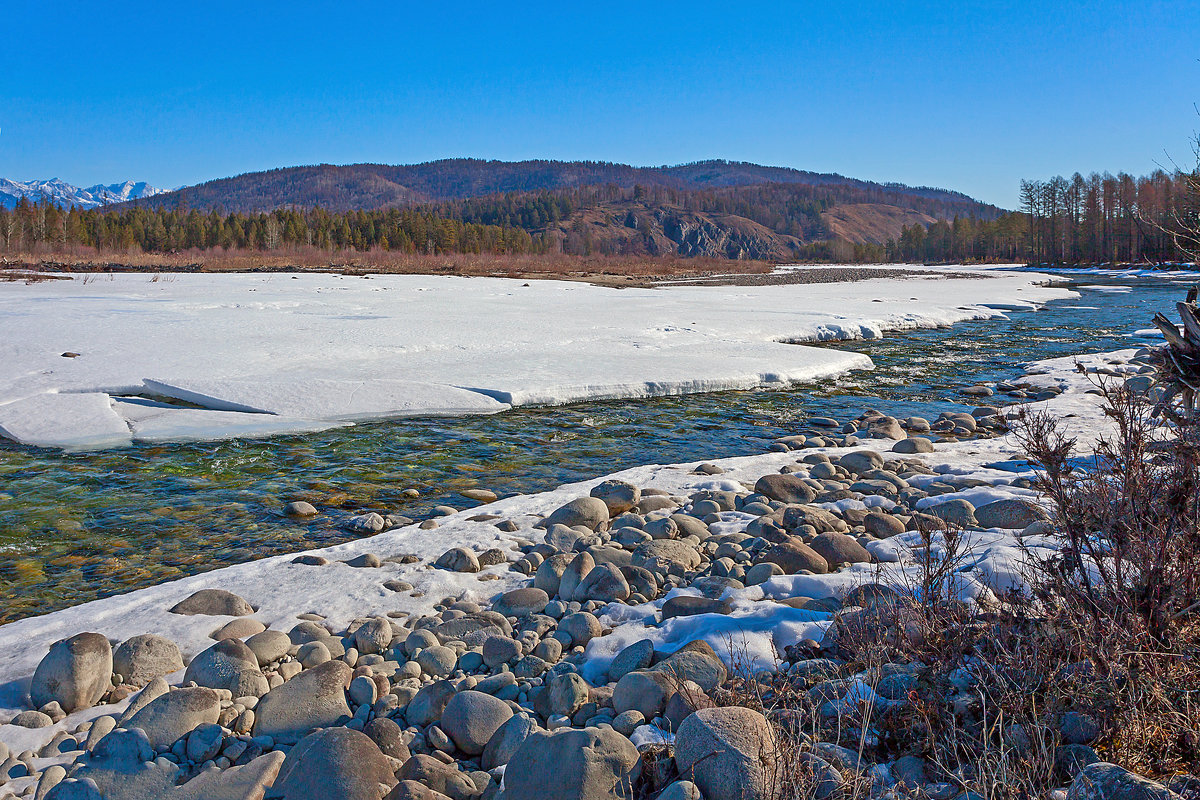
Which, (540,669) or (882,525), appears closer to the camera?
(540,669)

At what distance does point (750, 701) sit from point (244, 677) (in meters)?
2.29

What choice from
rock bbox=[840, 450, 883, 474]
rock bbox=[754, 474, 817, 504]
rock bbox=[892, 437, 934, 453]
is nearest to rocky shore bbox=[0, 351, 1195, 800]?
rock bbox=[754, 474, 817, 504]

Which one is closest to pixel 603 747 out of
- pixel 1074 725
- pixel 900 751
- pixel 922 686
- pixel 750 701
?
pixel 750 701

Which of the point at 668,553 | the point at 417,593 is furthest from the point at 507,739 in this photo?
the point at 668,553

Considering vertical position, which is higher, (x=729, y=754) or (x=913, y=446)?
(x=913, y=446)

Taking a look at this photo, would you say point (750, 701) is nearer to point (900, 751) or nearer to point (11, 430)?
point (900, 751)

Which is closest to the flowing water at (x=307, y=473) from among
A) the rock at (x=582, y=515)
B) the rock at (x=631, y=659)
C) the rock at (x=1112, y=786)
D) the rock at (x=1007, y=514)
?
the rock at (x=582, y=515)

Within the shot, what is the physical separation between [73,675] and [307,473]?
398 centimetres

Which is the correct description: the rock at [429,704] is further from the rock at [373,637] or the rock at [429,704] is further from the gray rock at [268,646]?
the gray rock at [268,646]

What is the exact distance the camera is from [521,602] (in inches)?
170

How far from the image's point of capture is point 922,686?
2.73m

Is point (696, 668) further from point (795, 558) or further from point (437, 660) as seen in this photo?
point (795, 558)

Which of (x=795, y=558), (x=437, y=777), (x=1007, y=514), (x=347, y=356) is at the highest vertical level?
(x=347, y=356)

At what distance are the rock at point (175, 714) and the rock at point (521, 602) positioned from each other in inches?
63.2
